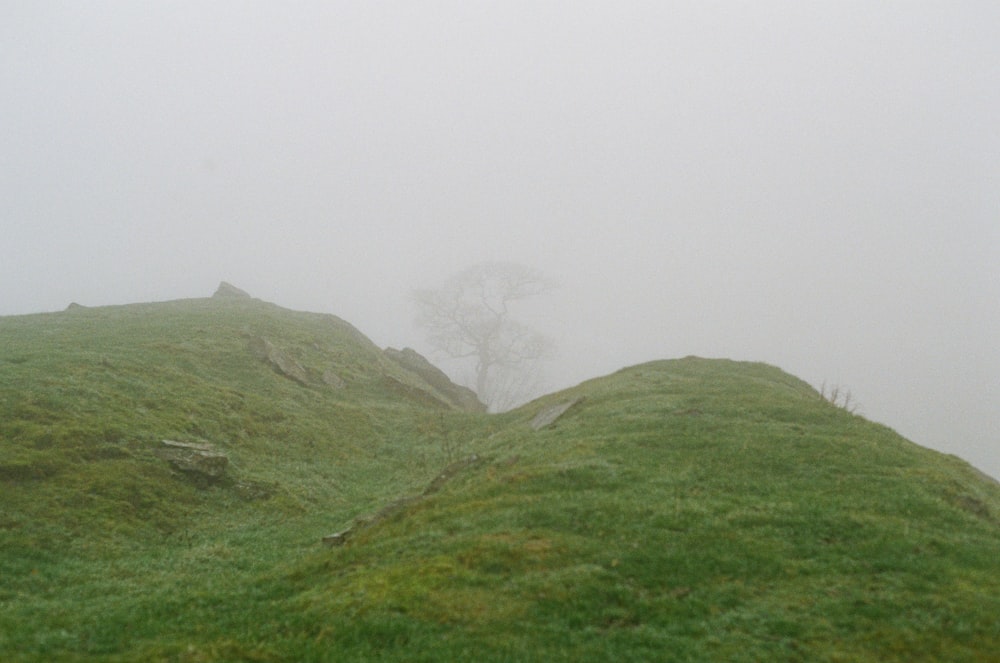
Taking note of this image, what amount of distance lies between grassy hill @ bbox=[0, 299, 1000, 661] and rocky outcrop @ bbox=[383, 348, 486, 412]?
115ft

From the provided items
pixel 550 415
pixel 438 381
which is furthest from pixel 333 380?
pixel 550 415

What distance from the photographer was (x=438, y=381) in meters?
84.9

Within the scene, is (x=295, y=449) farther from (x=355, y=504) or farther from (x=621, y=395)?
(x=621, y=395)

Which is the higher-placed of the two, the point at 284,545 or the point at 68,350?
the point at 68,350

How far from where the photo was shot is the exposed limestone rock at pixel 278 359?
58.7 meters

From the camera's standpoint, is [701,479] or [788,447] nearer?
[701,479]

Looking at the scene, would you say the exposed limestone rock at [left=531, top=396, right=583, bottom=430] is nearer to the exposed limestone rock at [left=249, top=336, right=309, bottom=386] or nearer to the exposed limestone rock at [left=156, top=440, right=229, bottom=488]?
the exposed limestone rock at [left=156, top=440, right=229, bottom=488]

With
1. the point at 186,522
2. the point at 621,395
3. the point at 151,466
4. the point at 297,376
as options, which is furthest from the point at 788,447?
the point at 297,376

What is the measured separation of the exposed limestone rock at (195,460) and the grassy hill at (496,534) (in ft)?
1.29

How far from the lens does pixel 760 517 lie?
1992cm

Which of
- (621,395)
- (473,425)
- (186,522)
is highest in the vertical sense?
(621,395)

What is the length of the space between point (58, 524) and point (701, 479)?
22.3 metres

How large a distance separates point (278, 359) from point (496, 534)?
4450 centimetres


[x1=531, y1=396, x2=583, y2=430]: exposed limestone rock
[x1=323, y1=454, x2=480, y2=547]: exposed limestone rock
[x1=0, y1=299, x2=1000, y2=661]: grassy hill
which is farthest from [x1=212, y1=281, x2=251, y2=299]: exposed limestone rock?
[x1=323, y1=454, x2=480, y2=547]: exposed limestone rock
